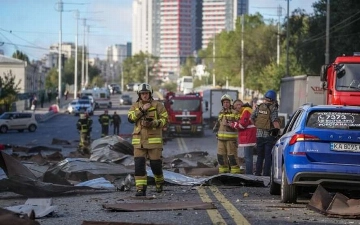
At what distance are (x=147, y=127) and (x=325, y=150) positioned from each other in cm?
327

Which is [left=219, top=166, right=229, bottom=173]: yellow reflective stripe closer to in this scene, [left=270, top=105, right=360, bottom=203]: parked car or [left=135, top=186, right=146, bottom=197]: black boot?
[left=135, top=186, right=146, bottom=197]: black boot

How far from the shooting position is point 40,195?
563 inches

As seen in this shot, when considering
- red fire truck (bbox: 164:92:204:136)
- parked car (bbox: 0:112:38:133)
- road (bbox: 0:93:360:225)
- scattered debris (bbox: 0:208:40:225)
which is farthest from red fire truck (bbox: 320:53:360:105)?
parked car (bbox: 0:112:38:133)

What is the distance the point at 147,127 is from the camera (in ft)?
47.0

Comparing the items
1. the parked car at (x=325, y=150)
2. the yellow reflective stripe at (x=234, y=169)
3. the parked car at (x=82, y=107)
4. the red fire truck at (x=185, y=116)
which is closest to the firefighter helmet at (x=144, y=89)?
the parked car at (x=325, y=150)

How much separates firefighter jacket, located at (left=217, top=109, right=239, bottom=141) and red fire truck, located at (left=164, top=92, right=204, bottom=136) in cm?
3041

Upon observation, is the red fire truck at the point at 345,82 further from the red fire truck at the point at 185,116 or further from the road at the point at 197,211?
the red fire truck at the point at 185,116

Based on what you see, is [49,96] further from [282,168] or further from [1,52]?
[282,168]

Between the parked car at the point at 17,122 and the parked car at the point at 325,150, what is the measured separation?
4724 centimetres

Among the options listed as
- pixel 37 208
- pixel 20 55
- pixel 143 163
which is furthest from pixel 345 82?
pixel 20 55

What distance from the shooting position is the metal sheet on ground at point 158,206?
39.2 ft

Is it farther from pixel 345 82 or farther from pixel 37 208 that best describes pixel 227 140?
pixel 345 82

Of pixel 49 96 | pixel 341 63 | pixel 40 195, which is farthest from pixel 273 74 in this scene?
pixel 40 195

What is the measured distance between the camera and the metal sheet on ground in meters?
11.9
